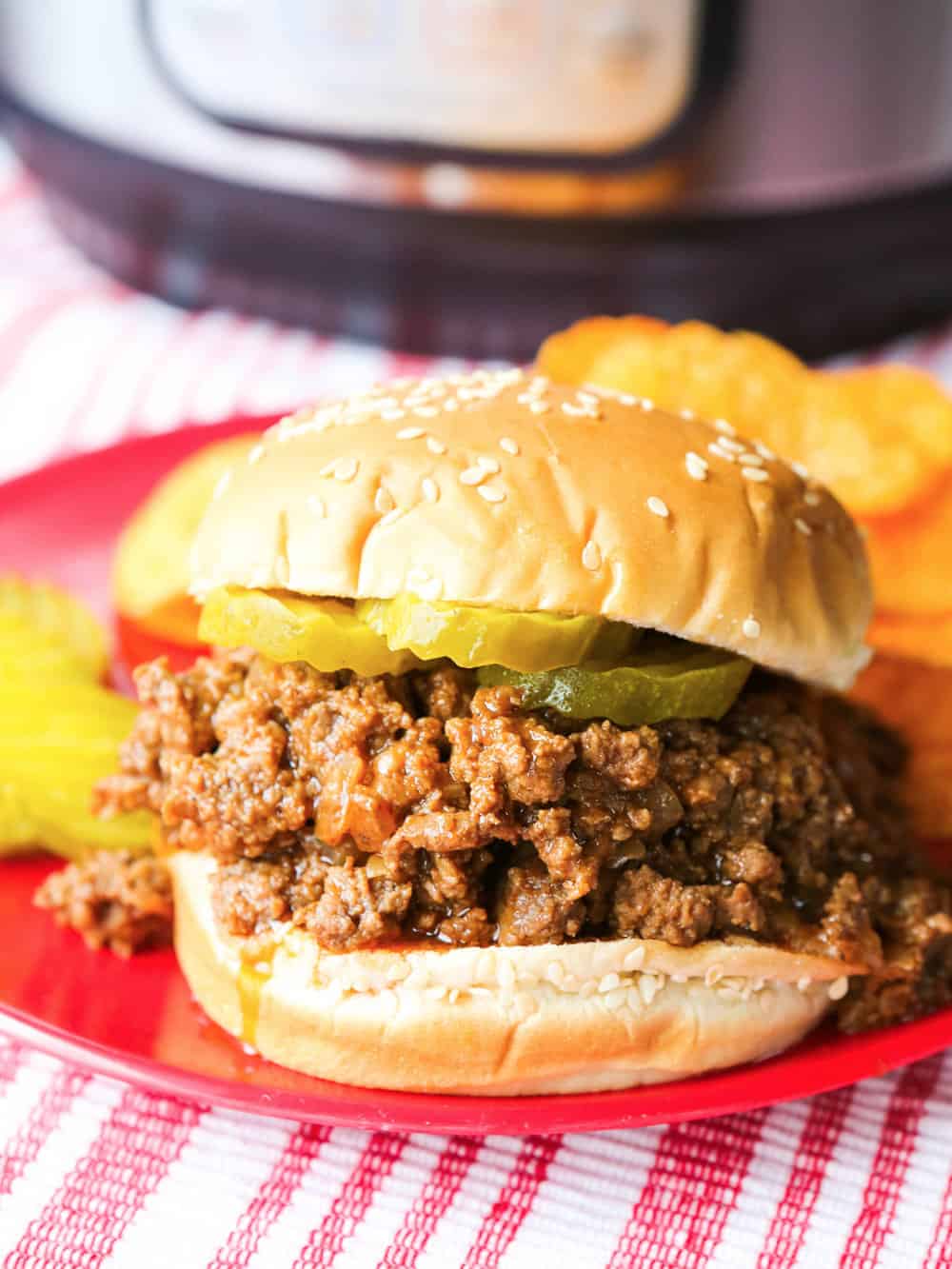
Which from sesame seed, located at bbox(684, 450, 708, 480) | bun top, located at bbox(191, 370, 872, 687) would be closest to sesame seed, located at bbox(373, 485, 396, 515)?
bun top, located at bbox(191, 370, 872, 687)

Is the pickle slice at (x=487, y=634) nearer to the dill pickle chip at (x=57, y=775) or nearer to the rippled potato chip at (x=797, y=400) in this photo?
the dill pickle chip at (x=57, y=775)

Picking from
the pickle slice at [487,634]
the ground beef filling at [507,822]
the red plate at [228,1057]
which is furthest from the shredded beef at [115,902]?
the pickle slice at [487,634]

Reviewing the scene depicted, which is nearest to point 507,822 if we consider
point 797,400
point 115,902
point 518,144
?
point 115,902

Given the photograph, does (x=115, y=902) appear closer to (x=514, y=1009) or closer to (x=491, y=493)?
(x=514, y=1009)

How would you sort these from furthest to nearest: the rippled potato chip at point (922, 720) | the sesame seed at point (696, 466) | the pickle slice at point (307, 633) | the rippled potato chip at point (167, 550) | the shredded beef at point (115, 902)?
1. the rippled potato chip at point (167, 550)
2. the rippled potato chip at point (922, 720)
3. the shredded beef at point (115, 902)
4. the sesame seed at point (696, 466)
5. the pickle slice at point (307, 633)

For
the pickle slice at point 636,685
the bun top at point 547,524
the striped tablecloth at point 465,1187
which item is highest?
the bun top at point 547,524

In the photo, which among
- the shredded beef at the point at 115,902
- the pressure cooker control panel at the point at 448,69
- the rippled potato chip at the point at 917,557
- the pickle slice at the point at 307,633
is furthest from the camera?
the pressure cooker control panel at the point at 448,69

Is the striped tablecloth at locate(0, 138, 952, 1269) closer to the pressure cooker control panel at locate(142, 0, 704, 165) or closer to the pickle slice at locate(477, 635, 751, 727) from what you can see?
the pickle slice at locate(477, 635, 751, 727)

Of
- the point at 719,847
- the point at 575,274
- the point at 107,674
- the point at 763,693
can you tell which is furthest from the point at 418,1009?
the point at 575,274
